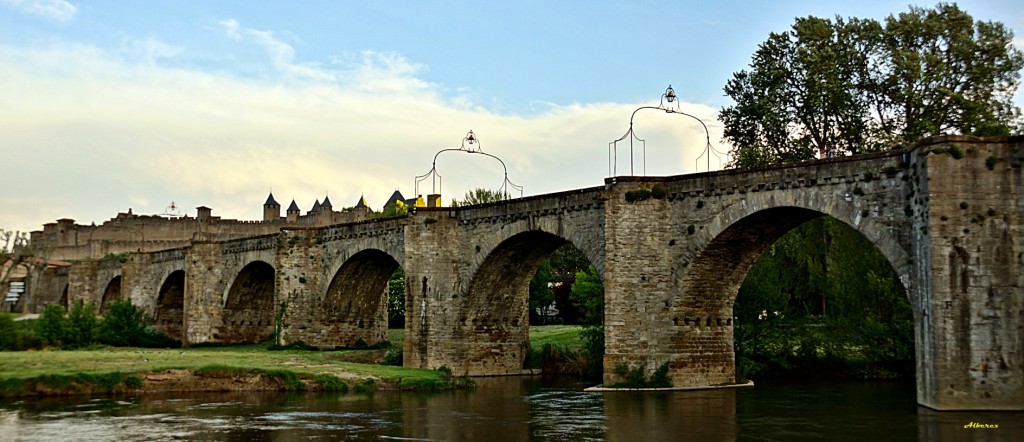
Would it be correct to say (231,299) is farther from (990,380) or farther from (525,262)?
(990,380)

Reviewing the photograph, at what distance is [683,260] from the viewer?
2894 centimetres

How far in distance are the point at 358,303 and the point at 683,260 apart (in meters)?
21.1

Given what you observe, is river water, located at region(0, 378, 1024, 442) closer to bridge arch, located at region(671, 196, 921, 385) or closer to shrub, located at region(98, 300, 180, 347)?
bridge arch, located at region(671, 196, 921, 385)

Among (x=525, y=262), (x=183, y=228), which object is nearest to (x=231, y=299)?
(x=525, y=262)

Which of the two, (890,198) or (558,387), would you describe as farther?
(558,387)

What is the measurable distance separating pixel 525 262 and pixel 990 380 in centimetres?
1836

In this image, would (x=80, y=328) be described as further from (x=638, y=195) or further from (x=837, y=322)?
(x=837, y=322)

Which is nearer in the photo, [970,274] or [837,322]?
[970,274]

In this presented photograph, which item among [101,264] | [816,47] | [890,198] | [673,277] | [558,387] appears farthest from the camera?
[101,264]

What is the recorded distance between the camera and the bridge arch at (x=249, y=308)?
52.8 meters

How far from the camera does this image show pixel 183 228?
103 metres

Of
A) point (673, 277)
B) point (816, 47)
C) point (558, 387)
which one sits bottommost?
point (558, 387)

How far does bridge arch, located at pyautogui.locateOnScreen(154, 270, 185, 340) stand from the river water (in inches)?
1319

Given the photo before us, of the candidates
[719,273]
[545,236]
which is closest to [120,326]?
[545,236]
